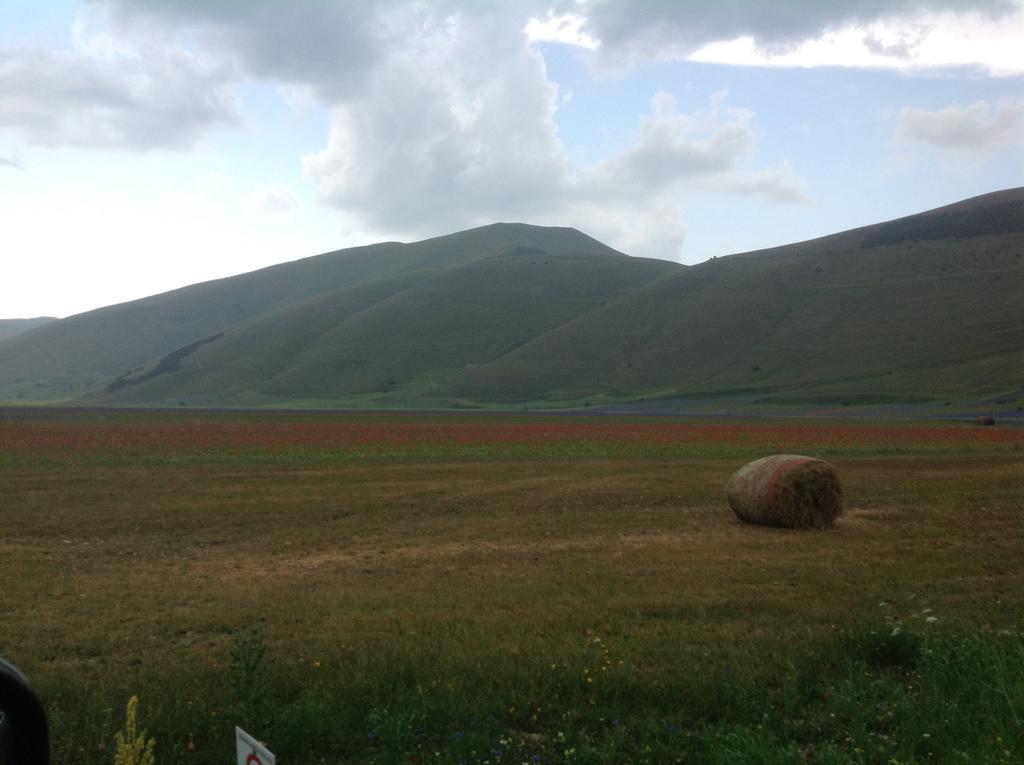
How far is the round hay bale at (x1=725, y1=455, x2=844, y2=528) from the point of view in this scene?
603 inches

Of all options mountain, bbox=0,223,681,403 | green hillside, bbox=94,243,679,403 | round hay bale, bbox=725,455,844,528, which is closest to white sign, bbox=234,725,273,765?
round hay bale, bbox=725,455,844,528

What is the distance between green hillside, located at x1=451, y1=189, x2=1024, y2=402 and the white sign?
8977 cm

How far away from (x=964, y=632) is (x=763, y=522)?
771 centimetres

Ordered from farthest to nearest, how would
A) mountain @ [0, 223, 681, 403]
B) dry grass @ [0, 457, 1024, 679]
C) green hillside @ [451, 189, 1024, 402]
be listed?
mountain @ [0, 223, 681, 403]
green hillside @ [451, 189, 1024, 402]
dry grass @ [0, 457, 1024, 679]

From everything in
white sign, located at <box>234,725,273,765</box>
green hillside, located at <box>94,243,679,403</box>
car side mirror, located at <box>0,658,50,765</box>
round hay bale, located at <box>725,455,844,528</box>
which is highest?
green hillside, located at <box>94,243,679,403</box>

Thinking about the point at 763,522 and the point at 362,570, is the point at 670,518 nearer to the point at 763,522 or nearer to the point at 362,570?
the point at 763,522

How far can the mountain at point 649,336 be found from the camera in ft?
337

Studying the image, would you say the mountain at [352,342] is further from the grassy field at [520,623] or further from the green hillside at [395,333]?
the grassy field at [520,623]

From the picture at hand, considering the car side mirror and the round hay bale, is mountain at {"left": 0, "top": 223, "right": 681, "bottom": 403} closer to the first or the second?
the round hay bale

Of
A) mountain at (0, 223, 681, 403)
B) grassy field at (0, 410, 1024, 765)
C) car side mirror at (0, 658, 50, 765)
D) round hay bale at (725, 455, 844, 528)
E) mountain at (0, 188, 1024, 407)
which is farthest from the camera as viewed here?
mountain at (0, 223, 681, 403)

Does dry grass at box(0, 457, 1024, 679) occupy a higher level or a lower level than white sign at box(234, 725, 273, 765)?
lower

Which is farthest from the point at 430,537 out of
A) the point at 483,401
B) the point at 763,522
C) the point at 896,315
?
the point at 896,315

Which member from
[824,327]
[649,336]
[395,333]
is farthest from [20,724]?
[395,333]

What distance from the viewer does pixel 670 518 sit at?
16.0 meters
